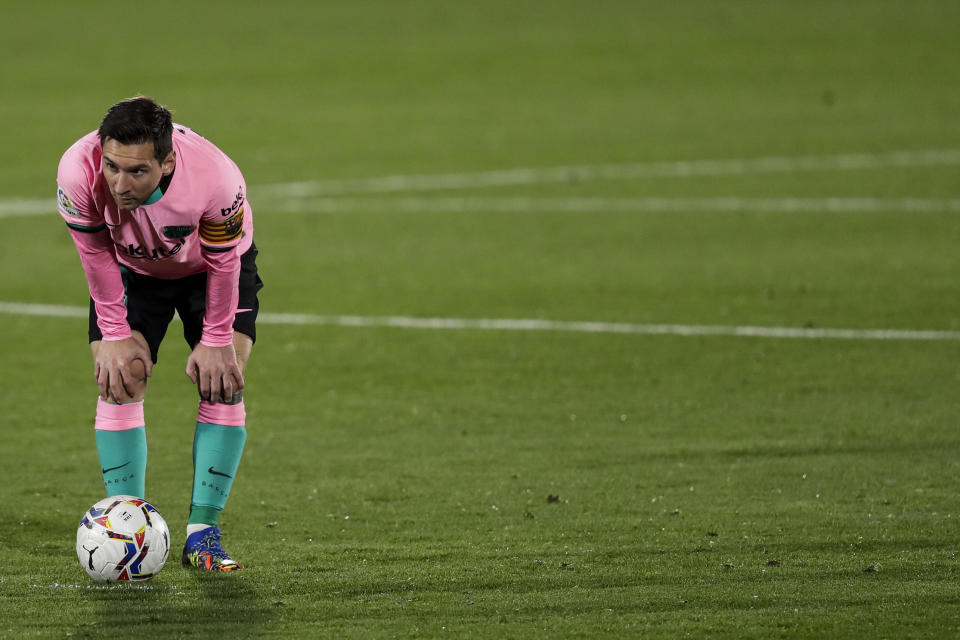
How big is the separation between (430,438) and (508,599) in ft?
9.05

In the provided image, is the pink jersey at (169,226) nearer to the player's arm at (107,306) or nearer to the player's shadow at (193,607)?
the player's arm at (107,306)

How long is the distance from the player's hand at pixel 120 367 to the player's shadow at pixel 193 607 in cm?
76

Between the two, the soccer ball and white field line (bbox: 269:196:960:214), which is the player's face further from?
white field line (bbox: 269:196:960:214)

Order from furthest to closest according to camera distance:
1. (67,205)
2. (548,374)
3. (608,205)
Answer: (608,205) → (548,374) → (67,205)

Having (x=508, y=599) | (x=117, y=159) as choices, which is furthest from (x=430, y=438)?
(x=117, y=159)

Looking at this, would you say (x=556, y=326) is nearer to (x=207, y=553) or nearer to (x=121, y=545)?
(x=207, y=553)

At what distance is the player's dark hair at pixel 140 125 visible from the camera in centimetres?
556

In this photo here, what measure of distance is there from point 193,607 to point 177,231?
4.66 ft

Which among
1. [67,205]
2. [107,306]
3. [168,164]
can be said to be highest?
[168,164]

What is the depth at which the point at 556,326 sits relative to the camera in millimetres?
11148

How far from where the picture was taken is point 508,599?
5805mm

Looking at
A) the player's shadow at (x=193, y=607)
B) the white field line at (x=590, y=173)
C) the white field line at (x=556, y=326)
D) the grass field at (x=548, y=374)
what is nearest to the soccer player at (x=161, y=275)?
the player's shadow at (x=193, y=607)

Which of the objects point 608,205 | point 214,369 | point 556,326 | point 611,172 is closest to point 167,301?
point 214,369

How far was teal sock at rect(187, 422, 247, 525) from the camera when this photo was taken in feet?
21.2
